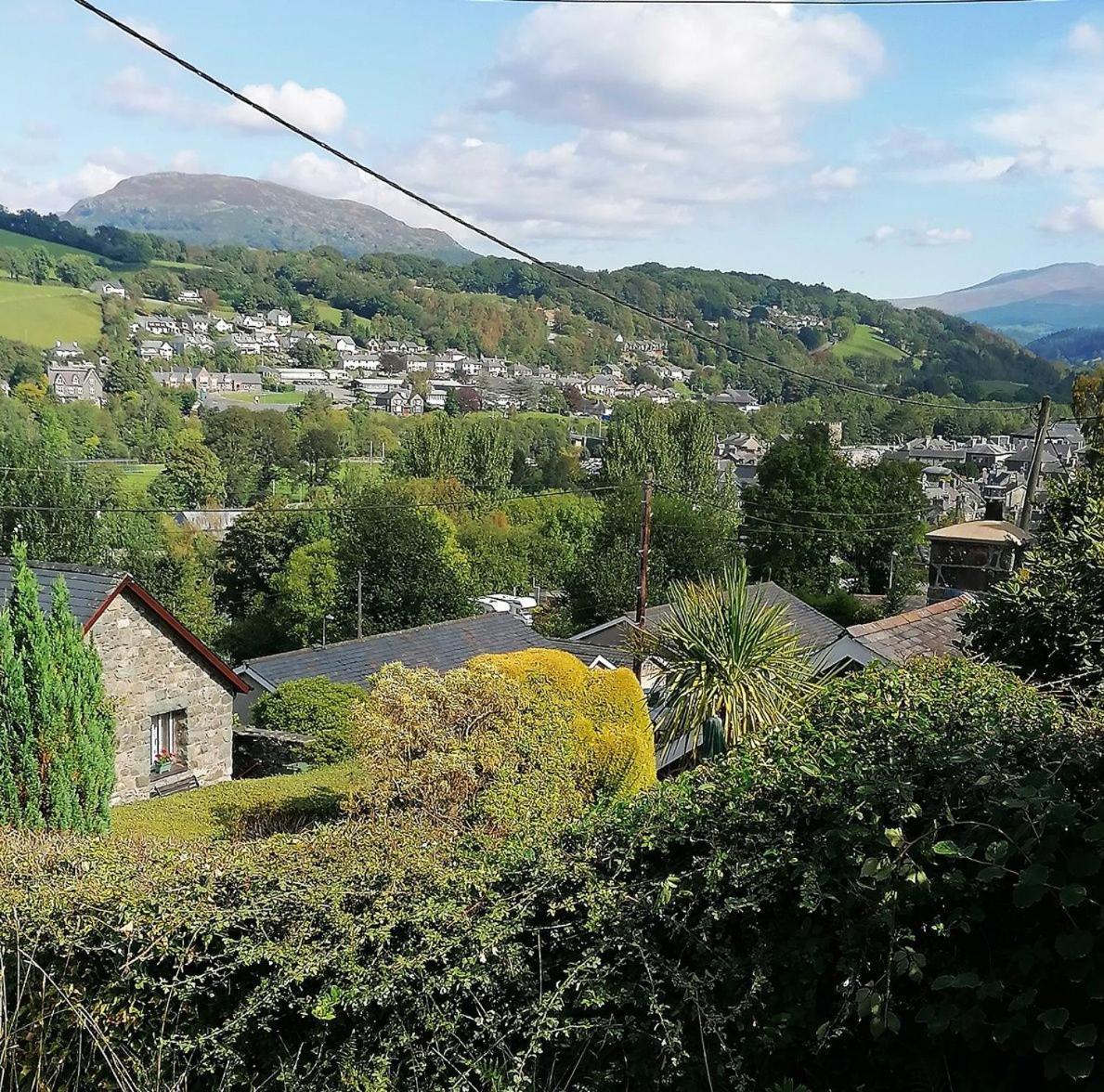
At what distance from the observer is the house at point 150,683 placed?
14.9 meters

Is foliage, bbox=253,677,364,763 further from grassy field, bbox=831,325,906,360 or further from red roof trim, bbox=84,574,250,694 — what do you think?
grassy field, bbox=831,325,906,360

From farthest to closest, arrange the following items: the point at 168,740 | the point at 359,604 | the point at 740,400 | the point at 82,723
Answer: the point at 740,400 < the point at 359,604 < the point at 168,740 < the point at 82,723

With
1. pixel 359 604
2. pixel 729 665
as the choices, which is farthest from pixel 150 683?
pixel 359 604

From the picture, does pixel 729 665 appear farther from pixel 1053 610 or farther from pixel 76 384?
pixel 76 384

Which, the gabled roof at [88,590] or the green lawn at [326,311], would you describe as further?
the green lawn at [326,311]

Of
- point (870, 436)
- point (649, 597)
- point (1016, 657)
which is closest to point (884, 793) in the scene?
point (1016, 657)

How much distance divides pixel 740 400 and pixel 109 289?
92.0m

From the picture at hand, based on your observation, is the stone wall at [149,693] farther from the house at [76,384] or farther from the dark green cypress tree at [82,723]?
→ the house at [76,384]

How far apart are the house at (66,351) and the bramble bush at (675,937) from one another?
123 m

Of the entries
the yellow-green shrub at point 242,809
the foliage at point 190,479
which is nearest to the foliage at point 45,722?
the yellow-green shrub at point 242,809

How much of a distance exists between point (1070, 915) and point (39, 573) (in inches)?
596

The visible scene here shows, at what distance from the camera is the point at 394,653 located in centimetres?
2097

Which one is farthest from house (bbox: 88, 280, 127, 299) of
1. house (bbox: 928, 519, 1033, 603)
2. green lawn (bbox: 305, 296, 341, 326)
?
house (bbox: 928, 519, 1033, 603)

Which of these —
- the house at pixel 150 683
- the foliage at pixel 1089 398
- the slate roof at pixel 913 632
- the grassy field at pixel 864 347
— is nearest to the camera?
the slate roof at pixel 913 632
